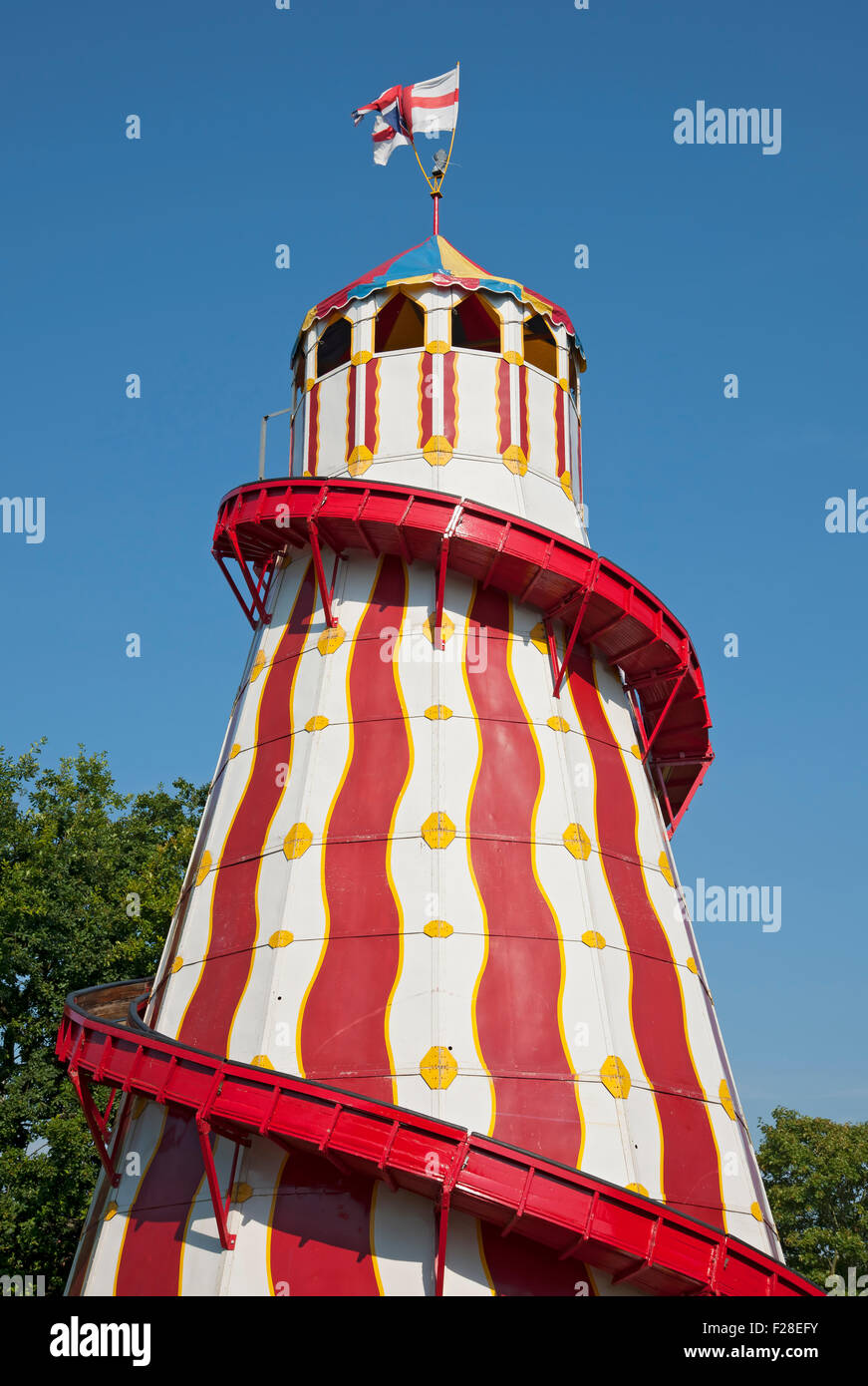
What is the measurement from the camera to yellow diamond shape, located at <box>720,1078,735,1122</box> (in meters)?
21.0

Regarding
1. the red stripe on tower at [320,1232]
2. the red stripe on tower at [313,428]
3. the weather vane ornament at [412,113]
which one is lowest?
the red stripe on tower at [320,1232]

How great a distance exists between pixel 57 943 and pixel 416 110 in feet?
77.4

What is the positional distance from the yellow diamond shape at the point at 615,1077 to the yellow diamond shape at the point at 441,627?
25.0ft

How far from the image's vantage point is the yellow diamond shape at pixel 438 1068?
18297 mm

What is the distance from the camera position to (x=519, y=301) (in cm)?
2661

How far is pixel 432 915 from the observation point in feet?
64.8

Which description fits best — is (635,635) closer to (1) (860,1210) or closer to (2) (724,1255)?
(2) (724,1255)

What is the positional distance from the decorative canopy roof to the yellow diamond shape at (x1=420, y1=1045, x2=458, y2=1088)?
1527 centimetres

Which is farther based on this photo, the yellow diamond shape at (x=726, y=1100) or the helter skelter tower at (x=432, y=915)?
the yellow diamond shape at (x=726, y=1100)

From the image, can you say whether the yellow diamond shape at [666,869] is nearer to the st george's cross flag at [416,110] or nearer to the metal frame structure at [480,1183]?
the metal frame structure at [480,1183]

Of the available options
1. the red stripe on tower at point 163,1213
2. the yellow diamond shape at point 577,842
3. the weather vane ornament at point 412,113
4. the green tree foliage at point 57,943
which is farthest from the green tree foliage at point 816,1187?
the weather vane ornament at point 412,113

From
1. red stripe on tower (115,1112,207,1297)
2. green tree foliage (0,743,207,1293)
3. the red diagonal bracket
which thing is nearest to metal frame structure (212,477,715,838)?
the red diagonal bracket
